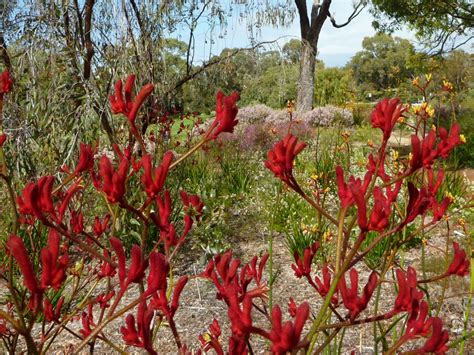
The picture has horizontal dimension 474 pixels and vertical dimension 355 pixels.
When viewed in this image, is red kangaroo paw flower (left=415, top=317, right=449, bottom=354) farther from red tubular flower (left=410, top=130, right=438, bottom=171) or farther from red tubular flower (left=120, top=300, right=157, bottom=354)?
red tubular flower (left=120, top=300, right=157, bottom=354)

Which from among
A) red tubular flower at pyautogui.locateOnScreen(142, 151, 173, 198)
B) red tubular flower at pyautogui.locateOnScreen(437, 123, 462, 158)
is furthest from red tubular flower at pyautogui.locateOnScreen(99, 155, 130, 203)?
red tubular flower at pyautogui.locateOnScreen(437, 123, 462, 158)

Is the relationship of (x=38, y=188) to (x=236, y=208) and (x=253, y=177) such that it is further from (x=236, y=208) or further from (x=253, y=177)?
(x=253, y=177)

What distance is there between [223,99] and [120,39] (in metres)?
2.81

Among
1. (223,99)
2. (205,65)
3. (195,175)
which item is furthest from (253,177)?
(223,99)

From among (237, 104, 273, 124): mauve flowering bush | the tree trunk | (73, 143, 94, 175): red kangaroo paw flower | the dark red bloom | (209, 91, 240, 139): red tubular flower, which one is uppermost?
the tree trunk

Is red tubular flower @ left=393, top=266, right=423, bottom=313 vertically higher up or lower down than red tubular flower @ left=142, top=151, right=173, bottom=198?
lower down

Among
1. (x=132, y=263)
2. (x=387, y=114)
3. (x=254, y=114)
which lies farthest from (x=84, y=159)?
(x=254, y=114)

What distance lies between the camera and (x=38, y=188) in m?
0.72

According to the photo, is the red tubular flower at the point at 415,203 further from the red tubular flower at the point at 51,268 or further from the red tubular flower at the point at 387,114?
the red tubular flower at the point at 51,268

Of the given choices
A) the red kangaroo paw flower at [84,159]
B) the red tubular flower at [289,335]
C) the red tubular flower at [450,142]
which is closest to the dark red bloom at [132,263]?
the red tubular flower at [289,335]

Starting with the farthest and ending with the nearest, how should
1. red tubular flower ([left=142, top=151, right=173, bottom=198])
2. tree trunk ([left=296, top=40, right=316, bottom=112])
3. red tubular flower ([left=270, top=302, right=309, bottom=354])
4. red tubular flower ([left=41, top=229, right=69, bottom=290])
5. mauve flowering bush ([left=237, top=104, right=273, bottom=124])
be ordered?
1. tree trunk ([left=296, top=40, right=316, bottom=112])
2. mauve flowering bush ([left=237, top=104, right=273, bottom=124])
3. red tubular flower ([left=142, top=151, right=173, bottom=198])
4. red tubular flower ([left=41, top=229, right=69, bottom=290])
5. red tubular flower ([left=270, top=302, right=309, bottom=354])

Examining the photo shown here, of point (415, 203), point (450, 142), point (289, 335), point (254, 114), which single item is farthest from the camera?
point (254, 114)

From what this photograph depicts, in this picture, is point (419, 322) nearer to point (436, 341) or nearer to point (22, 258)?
point (436, 341)

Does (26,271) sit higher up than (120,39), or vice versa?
(120,39)
